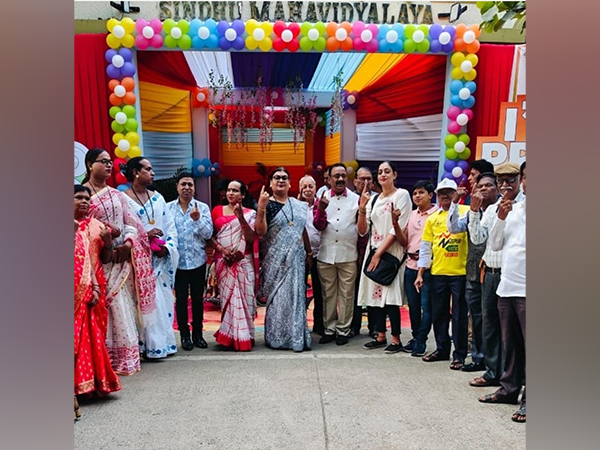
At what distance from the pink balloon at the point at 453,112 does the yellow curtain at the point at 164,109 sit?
3.74m

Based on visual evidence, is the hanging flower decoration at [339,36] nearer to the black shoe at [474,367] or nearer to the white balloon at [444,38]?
the white balloon at [444,38]

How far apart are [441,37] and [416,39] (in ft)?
0.96

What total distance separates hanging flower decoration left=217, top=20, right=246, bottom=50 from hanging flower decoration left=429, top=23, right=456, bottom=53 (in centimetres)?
213

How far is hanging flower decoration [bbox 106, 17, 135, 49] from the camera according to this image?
616 cm

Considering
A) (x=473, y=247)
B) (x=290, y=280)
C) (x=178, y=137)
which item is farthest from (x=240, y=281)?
(x=178, y=137)

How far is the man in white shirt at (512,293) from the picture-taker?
10.3 feet

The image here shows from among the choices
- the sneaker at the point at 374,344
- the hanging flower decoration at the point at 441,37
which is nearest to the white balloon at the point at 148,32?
the hanging flower decoration at the point at 441,37

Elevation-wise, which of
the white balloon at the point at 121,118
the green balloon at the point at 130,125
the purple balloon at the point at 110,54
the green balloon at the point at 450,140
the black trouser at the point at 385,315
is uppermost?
the purple balloon at the point at 110,54

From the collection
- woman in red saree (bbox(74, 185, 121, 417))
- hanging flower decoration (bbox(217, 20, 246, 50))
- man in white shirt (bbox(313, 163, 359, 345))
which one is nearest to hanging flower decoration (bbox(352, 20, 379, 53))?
hanging flower decoration (bbox(217, 20, 246, 50))

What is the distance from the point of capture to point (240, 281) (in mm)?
4578

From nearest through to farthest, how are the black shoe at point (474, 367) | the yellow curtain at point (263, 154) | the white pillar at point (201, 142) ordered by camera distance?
the black shoe at point (474, 367) < the white pillar at point (201, 142) < the yellow curtain at point (263, 154)
